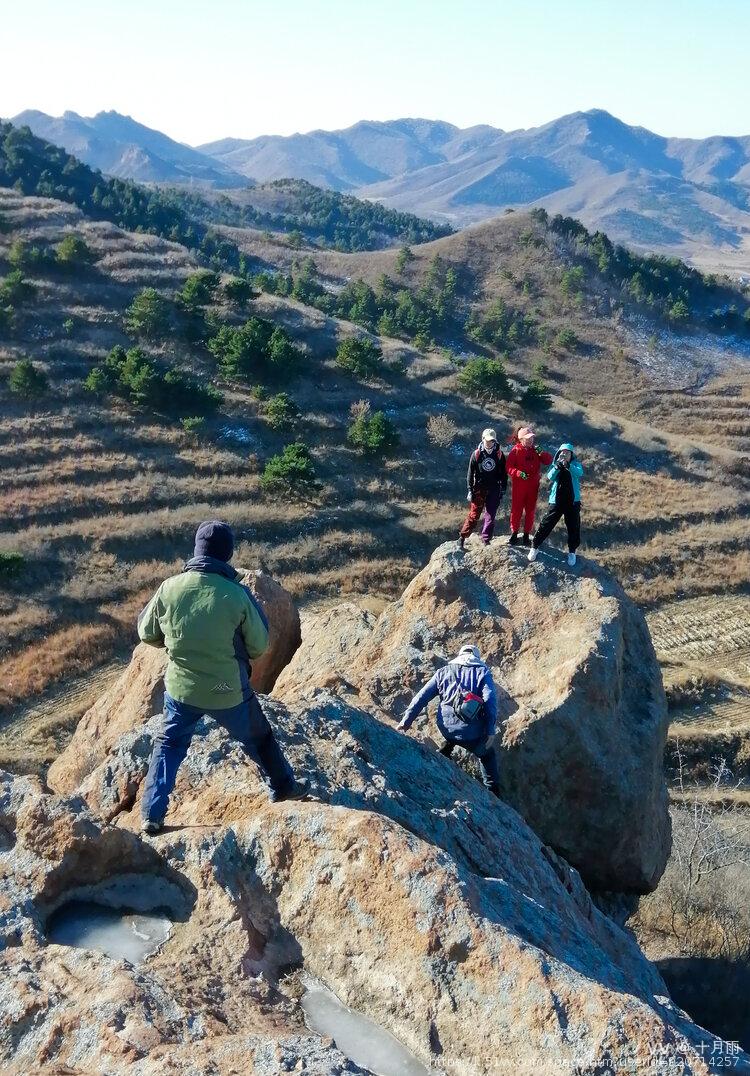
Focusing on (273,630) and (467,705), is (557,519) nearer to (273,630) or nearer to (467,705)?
(467,705)

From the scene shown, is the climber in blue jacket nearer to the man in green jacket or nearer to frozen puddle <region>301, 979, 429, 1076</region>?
the man in green jacket

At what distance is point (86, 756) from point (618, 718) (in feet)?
21.8

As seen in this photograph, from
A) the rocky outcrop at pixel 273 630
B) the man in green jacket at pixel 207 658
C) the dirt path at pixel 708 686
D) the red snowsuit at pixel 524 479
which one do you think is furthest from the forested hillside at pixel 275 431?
the man in green jacket at pixel 207 658

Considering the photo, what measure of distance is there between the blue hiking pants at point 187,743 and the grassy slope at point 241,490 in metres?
13.2

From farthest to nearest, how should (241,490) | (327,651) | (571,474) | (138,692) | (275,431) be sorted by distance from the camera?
1. (275,431)
2. (241,490)
3. (327,651)
4. (571,474)
5. (138,692)

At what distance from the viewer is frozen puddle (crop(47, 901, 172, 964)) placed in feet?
14.9

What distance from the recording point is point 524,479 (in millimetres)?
10531

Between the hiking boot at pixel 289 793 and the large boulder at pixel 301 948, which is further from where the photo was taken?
the hiking boot at pixel 289 793

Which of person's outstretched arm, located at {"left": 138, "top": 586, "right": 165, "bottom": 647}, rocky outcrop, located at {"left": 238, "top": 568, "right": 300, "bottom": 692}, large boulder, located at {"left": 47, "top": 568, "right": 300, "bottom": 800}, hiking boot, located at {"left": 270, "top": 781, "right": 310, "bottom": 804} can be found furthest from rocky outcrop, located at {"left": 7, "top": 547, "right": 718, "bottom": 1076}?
rocky outcrop, located at {"left": 238, "top": 568, "right": 300, "bottom": 692}

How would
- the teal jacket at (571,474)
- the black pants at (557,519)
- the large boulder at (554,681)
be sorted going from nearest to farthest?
1. the large boulder at (554,681)
2. the teal jacket at (571,474)
3. the black pants at (557,519)

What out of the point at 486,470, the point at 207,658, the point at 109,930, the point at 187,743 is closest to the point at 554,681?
the point at 486,470

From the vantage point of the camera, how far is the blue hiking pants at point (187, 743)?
555 cm

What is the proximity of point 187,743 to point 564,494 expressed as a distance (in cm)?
628

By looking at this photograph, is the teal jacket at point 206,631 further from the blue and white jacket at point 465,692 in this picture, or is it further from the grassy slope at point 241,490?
the grassy slope at point 241,490
